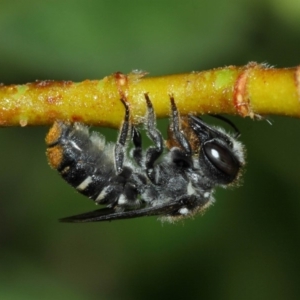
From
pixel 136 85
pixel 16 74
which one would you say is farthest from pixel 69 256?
pixel 136 85

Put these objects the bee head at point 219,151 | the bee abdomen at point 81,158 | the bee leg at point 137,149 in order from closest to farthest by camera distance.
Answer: the bee abdomen at point 81,158
the bee head at point 219,151
the bee leg at point 137,149

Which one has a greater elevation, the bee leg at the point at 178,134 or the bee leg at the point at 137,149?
the bee leg at the point at 137,149

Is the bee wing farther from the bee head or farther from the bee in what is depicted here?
the bee head

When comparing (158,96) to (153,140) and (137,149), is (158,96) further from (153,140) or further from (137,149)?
(137,149)

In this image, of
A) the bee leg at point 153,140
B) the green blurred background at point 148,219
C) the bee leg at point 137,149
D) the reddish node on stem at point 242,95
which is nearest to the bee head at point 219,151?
the bee leg at point 153,140

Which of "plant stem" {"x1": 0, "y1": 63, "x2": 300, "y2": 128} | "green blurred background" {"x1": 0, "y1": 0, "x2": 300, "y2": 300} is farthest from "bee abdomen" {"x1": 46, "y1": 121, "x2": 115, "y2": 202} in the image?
"green blurred background" {"x1": 0, "y1": 0, "x2": 300, "y2": 300}

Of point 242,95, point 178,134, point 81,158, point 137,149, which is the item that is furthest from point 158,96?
point 137,149

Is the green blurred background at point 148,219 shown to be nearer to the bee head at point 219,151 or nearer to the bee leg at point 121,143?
the bee head at point 219,151

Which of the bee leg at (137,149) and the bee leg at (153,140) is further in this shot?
the bee leg at (137,149)
